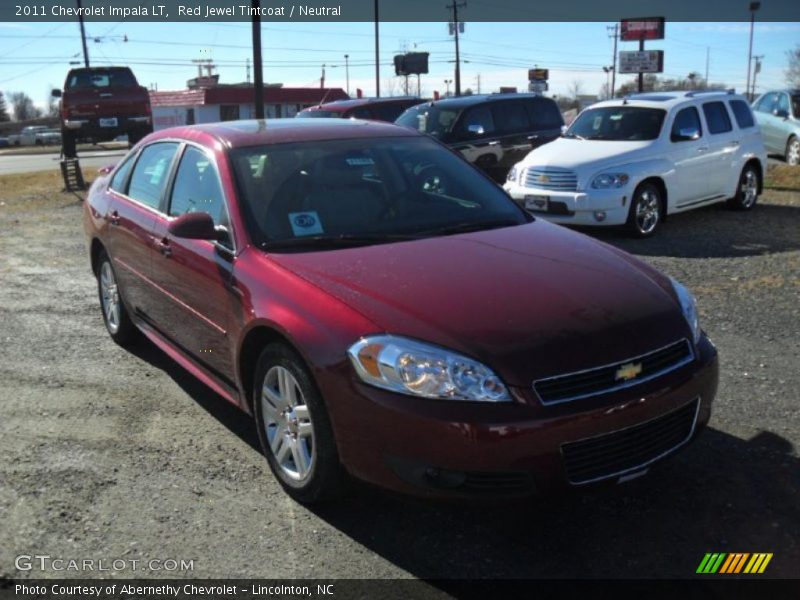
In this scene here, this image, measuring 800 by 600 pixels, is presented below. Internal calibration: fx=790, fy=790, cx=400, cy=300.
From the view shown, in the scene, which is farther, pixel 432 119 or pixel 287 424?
pixel 432 119

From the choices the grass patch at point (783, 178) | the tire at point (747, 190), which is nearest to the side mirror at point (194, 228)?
the tire at point (747, 190)

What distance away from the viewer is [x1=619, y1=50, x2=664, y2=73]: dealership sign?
30569 millimetres

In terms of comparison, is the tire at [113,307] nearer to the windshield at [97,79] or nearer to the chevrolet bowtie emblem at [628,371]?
the chevrolet bowtie emblem at [628,371]

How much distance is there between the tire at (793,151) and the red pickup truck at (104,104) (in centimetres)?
1449

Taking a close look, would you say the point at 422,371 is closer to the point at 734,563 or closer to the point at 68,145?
the point at 734,563

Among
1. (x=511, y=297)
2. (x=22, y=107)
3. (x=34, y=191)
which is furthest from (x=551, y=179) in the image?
(x=22, y=107)

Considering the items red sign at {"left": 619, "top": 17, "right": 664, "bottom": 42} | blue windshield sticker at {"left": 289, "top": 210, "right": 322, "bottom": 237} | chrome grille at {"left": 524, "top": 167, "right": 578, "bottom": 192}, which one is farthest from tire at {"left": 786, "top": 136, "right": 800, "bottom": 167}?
blue windshield sticker at {"left": 289, "top": 210, "right": 322, "bottom": 237}

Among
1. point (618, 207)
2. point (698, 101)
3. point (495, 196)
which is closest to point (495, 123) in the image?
point (698, 101)

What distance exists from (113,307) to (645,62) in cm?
2828

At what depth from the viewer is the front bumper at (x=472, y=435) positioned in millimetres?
2846

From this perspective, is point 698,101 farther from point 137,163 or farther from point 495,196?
point 137,163

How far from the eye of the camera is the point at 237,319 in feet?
12.3

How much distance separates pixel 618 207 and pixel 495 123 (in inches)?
185

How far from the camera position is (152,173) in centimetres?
514
